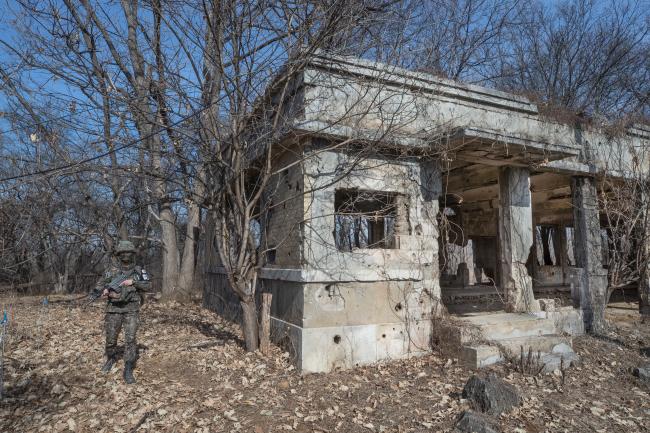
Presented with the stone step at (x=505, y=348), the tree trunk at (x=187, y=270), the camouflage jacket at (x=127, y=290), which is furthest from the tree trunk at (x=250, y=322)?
the tree trunk at (x=187, y=270)

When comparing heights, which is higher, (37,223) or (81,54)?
(81,54)

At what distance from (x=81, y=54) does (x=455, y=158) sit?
6576mm

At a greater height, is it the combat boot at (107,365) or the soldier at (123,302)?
the soldier at (123,302)

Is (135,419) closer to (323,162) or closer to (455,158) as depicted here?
(323,162)

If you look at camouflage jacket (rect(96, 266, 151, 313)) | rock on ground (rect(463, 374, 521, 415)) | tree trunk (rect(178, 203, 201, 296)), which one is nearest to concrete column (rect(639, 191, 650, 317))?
rock on ground (rect(463, 374, 521, 415))

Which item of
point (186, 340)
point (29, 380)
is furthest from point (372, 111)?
point (29, 380)

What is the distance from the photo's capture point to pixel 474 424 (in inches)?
185

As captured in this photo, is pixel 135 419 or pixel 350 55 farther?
pixel 350 55

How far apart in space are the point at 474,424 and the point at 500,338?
120 inches

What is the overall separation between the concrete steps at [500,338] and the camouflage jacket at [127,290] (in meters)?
4.95

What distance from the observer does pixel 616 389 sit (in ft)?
20.7

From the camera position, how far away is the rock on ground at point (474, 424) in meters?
4.63

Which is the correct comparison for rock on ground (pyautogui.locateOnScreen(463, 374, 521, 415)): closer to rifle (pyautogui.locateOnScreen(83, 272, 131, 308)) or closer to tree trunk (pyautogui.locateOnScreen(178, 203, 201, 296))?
rifle (pyautogui.locateOnScreen(83, 272, 131, 308))

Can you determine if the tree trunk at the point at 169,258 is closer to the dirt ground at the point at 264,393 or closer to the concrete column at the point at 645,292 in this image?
the dirt ground at the point at 264,393
